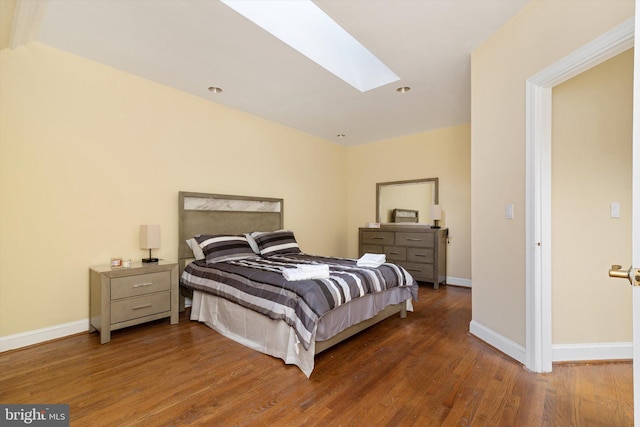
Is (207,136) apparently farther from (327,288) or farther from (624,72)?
(624,72)

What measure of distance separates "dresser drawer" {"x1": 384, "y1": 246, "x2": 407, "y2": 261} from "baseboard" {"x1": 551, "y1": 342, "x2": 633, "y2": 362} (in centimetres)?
271

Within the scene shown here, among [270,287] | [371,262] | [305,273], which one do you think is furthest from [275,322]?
[371,262]

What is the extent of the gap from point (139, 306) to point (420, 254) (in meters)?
3.81

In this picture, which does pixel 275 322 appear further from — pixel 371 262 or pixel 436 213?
pixel 436 213

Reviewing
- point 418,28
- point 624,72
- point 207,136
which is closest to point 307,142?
point 207,136

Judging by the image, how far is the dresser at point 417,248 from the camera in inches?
180

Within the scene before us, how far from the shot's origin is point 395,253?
495 centimetres

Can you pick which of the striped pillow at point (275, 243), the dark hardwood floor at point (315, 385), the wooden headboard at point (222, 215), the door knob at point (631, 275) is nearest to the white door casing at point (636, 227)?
the door knob at point (631, 275)

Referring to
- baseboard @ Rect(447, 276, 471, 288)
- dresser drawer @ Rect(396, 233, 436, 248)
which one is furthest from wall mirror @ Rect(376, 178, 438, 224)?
baseboard @ Rect(447, 276, 471, 288)

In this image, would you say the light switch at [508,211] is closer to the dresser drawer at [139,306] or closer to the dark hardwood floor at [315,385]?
the dark hardwood floor at [315,385]

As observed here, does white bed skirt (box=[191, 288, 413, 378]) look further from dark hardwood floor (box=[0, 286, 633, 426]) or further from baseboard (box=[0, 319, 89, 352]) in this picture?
baseboard (box=[0, 319, 89, 352])

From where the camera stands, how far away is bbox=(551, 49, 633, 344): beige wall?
2.18 metres

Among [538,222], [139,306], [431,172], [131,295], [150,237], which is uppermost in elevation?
[431,172]

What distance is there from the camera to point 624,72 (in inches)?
84.6
